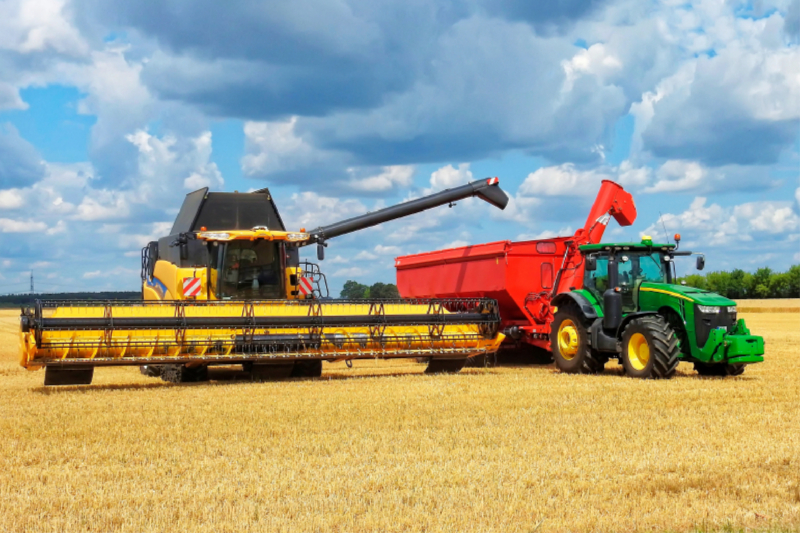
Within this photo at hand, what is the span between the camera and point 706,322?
11492mm

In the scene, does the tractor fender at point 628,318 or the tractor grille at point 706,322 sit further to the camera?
the tractor fender at point 628,318

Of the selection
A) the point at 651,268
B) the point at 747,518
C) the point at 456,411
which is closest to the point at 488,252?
the point at 651,268

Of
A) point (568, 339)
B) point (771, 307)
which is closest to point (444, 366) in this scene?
point (568, 339)

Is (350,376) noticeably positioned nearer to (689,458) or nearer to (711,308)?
(711,308)

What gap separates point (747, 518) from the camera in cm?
478

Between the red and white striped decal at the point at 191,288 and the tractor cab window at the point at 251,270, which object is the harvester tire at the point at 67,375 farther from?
the tractor cab window at the point at 251,270

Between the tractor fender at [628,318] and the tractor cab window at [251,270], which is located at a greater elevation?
the tractor cab window at [251,270]

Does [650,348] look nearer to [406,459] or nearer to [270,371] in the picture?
[270,371]

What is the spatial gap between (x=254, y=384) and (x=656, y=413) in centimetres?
540

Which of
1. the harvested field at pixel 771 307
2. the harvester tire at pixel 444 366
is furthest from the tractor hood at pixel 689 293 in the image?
the harvested field at pixel 771 307

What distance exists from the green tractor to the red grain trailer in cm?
122

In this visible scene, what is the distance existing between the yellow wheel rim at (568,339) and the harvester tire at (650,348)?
96 cm

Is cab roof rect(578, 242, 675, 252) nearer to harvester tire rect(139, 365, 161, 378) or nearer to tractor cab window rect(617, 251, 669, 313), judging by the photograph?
tractor cab window rect(617, 251, 669, 313)

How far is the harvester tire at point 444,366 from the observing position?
13352mm
